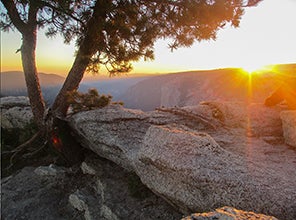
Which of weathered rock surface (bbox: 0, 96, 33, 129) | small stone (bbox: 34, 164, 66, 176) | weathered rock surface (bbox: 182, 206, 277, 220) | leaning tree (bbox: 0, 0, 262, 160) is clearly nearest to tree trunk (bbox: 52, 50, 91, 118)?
leaning tree (bbox: 0, 0, 262, 160)

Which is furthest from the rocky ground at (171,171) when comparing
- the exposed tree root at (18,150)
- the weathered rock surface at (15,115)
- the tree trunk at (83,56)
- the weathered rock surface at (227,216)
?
the weathered rock surface at (15,115)

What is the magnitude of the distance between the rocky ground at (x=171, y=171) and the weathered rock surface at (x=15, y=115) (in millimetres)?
4038

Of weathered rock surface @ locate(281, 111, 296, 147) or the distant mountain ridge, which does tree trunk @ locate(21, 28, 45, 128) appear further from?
the distant mountain ridge

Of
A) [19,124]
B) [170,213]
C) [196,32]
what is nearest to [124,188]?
[170,213]

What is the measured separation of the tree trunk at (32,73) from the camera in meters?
10.1

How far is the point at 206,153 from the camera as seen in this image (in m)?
5.62

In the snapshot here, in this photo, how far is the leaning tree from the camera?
8258 millimetres

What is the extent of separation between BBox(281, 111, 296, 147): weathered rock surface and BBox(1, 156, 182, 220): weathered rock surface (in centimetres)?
439

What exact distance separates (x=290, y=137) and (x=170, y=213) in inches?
183

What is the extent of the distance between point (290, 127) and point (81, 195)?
26.0ft

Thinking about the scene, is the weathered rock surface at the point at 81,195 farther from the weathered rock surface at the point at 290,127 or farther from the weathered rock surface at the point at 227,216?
the weathered rock surface at the point at 290,127

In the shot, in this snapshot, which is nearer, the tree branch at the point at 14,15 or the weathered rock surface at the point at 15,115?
the tree branch at the point at 14,15

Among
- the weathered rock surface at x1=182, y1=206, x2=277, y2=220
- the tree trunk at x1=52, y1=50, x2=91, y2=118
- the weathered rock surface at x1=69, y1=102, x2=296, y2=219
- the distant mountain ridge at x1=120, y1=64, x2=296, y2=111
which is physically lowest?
the distant mountain ridge at x1=120, y1=64, x2=296, y2=111

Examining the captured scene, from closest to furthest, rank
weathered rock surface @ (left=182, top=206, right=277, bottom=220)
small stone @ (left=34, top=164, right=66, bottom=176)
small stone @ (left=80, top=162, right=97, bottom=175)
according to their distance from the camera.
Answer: weathered rock surface @ (left=182, top=206, right=277, bottom=220)
small stone @ (left=80, top=162, right=97, bottom=175)
small stone @ (left=34, top=164, right=66, bottom=176)
